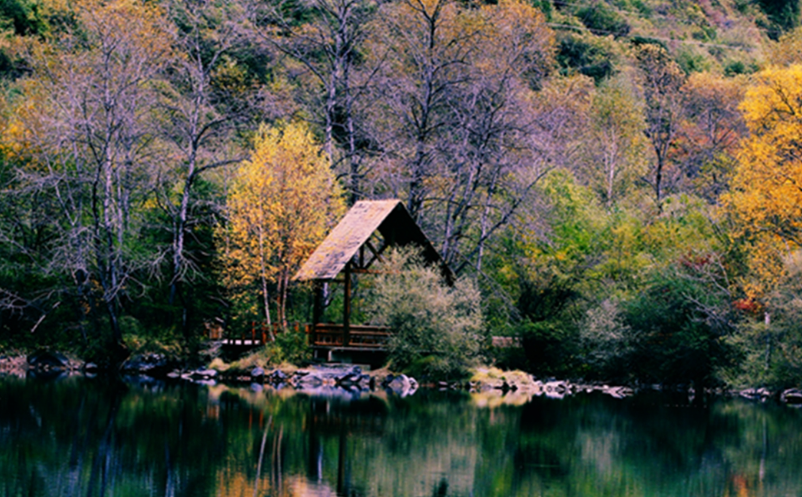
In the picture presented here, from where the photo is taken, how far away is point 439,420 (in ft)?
81.7

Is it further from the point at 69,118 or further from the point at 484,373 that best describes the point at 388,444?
the point at 69,118

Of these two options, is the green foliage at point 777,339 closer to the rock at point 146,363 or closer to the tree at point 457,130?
the tree at point 457,130

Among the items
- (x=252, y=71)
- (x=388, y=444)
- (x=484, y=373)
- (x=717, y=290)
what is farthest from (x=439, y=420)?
(x=252, y=71)

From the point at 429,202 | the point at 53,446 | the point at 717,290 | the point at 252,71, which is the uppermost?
the point at 252,71

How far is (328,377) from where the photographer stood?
35656mm

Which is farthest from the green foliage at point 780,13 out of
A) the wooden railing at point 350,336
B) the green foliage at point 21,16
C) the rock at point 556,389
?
the wooden railing at point 350,336

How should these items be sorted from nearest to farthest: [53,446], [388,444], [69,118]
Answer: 1. [53,446]
2. [388,444]
3. [69,118]

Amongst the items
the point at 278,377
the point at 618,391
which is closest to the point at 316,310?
the point at 278,377

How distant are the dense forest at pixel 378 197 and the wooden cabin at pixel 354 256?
1472 mm

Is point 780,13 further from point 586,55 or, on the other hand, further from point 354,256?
point 354,256

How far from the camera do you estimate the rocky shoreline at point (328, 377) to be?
3525cm

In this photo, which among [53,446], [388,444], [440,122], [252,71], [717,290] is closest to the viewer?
[53,446]

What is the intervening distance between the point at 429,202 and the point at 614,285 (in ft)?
30.4

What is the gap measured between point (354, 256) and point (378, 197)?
853 cm
